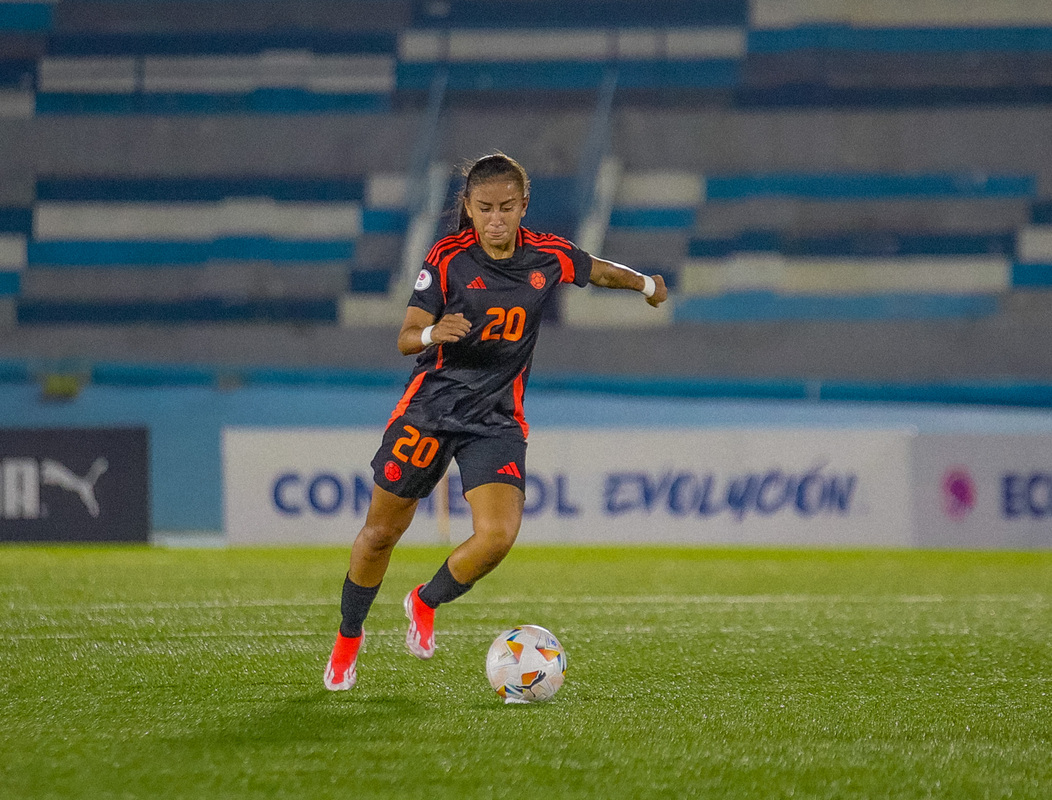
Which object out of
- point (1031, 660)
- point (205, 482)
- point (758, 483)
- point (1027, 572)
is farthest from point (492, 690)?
point (205, 482)

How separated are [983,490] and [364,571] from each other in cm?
831

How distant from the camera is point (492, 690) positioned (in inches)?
154

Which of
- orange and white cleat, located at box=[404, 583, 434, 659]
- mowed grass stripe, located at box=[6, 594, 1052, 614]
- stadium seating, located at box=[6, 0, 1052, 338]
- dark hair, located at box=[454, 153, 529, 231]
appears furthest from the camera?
stadium seating, located at box=[6, 0, 1052, 338]

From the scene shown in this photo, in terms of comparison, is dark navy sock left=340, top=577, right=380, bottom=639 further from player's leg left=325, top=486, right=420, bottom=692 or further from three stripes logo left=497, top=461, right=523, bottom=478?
three stripes logo left=497, top=461, right=523, bottom=478

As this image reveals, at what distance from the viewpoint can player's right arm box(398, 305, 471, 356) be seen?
3.54 meters

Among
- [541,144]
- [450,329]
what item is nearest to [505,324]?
[450,329]

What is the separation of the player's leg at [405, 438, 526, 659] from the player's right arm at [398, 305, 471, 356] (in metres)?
0.36

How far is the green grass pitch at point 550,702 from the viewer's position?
2.77 meters

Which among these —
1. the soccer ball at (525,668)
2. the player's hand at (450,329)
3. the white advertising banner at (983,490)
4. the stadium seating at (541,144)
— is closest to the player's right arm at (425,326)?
the player's hand at (450,329)

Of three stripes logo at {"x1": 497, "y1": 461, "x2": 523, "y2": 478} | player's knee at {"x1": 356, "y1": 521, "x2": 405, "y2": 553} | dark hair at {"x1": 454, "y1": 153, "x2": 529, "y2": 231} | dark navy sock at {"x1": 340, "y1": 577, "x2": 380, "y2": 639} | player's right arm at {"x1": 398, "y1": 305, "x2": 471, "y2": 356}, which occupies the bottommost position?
dark navy sock at {"x1": 340, "y1": 577, "x2": 380, "y2": 639}

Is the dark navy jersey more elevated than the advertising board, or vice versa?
the dark navy jersey

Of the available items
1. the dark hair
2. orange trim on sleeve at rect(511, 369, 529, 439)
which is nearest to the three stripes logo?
orange trim on sleeve at rect(511, 369, 529, 439)

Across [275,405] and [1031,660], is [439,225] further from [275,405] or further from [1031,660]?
[1031,660]

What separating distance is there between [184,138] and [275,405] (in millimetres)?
5557
